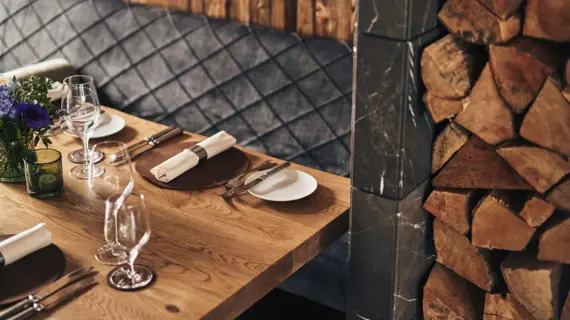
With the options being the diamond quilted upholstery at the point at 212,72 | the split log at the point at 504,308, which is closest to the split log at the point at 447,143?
the split log at the point at 504,308

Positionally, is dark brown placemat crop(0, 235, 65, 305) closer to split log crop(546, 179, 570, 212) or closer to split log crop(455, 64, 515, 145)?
split log crop(455, 64, 515, 145)

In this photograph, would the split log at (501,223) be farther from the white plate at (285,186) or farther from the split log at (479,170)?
the white plate at (285,186)

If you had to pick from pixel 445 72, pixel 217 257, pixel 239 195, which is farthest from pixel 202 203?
pixel 445 72

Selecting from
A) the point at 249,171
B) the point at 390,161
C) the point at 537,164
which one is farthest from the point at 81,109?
the point at 537,164

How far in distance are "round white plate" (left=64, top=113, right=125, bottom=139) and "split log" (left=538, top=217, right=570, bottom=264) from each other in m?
1.22

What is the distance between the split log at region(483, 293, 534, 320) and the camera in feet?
5.64

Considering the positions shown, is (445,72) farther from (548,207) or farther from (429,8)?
(548,207)

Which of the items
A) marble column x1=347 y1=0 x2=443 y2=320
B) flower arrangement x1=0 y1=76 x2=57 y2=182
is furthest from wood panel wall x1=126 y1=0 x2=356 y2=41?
flower arrangement x1=0 y1=76 x2=57 y2=182

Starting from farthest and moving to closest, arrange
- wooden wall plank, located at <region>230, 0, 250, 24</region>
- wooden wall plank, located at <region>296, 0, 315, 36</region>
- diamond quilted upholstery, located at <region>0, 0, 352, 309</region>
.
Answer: wooden wall plank, located at <region>230, 0, 250, 24</region> → wooden wall plank, located at <region>296, 0, 315, 36</region> → diamond quilted upholstery, located at <region>0, 0, 352, 309</region>

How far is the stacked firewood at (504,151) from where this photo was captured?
1.50 m

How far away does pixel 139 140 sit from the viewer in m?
2.08

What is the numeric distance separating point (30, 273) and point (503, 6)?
3.61 feet

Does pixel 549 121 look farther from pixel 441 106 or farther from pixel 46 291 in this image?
pixel 46 291

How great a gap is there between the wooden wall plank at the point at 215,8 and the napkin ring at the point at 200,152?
96cm
